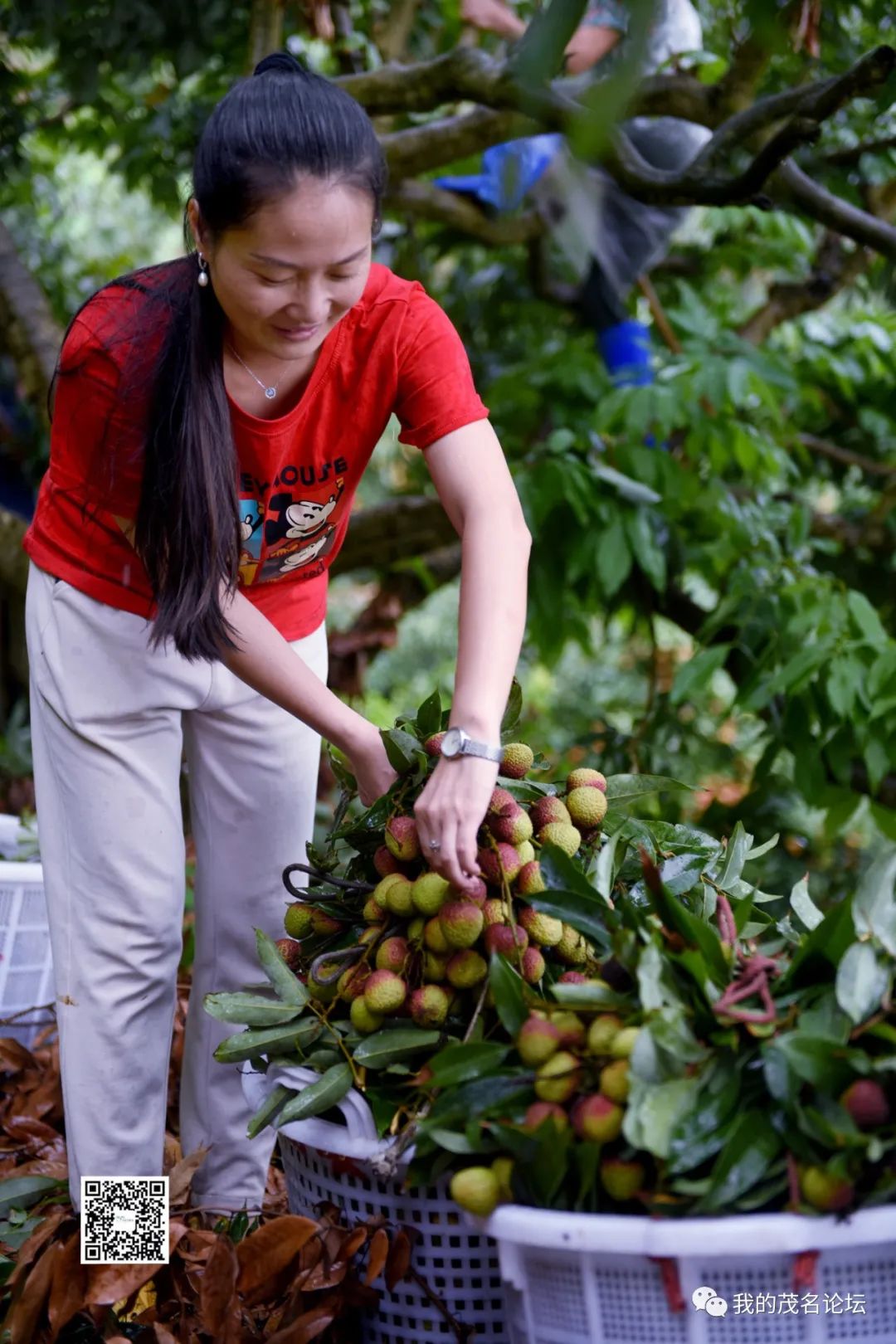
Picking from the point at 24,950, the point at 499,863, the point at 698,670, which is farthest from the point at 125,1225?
the point at 698,670

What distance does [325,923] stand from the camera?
1.55 metres

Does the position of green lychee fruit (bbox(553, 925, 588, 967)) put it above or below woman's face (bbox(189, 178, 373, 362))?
below

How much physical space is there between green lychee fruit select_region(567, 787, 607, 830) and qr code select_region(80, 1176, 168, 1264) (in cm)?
64

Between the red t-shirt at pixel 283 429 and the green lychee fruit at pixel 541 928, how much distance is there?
590 mm

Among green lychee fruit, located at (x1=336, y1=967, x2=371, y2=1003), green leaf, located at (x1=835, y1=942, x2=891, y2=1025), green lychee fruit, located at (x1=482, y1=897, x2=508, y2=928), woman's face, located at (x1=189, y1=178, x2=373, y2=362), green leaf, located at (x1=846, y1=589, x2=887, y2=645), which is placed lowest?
green lychee fruit, located at (x1=336, y1=967, x2=371, y2=1003)

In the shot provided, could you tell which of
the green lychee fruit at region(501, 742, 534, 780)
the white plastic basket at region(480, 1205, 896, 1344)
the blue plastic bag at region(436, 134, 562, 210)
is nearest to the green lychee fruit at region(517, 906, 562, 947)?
the green lychee fruit at region(501, 742, 534, 780)

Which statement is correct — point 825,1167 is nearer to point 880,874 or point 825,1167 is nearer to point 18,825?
point 880,874

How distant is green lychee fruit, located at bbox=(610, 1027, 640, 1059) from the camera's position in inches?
44.4

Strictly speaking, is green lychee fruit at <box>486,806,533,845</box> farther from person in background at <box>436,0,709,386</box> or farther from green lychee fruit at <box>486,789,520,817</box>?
person in background at <box>436,0,709,386</box>

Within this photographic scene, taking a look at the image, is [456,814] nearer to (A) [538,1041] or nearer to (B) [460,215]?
(A) [538,1041]

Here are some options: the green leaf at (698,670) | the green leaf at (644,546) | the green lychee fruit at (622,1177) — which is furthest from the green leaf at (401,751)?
the green leaf at (644,546)

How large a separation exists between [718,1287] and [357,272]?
3.42 ft

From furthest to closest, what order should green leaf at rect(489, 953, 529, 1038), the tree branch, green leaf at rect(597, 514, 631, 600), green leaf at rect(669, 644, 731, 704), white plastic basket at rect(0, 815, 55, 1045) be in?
the tree branch → green leaf at rect(597, 514, 631, 600) → green leaf at rect(669, 644, 731, 704) → white plastic basket at rect(0, 815, 55, 1045) → green leaf at rect(489, 953, 529, 1038)

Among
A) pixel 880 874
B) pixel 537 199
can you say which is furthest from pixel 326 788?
pixel 880 874
